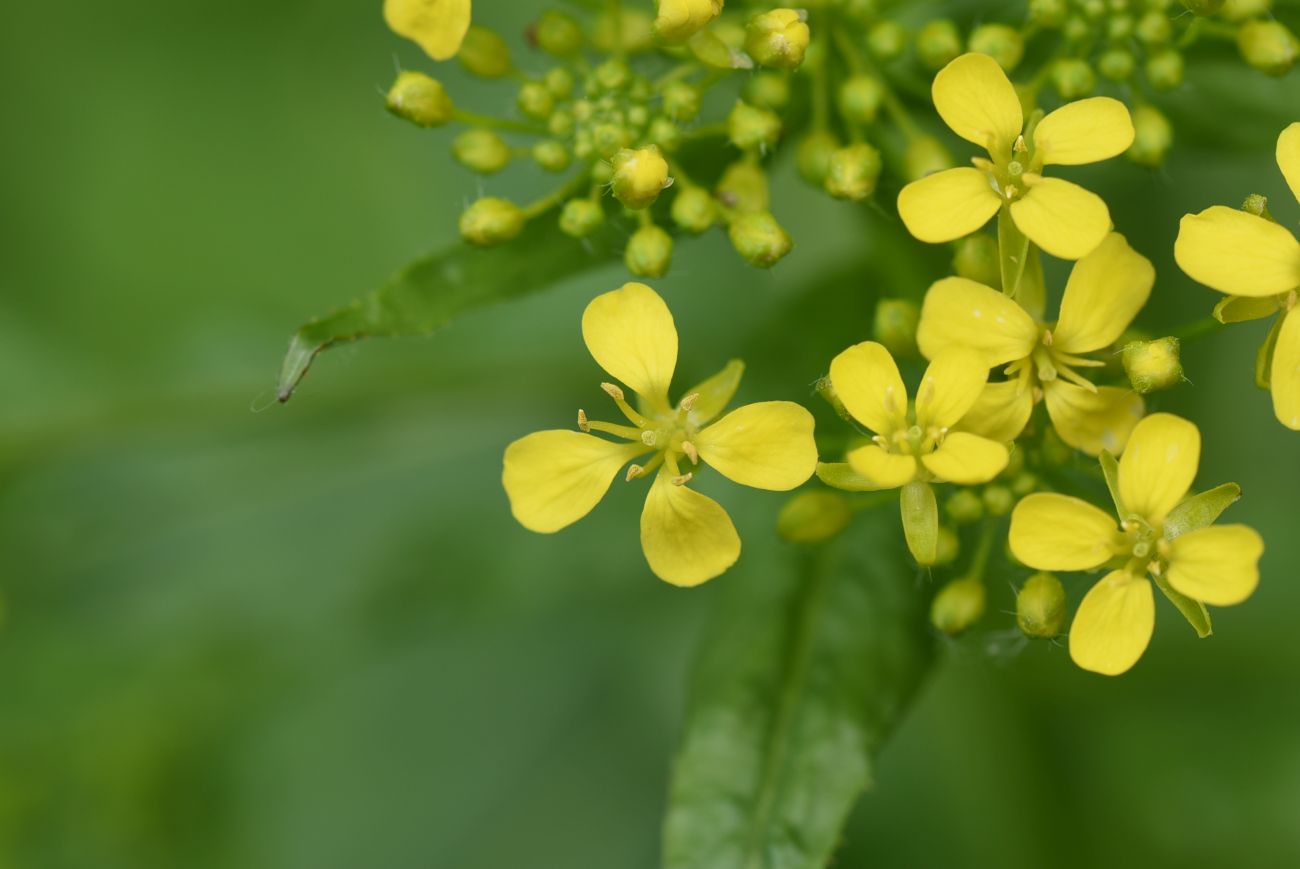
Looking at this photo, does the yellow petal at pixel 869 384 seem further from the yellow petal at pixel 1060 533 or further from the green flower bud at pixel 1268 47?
the green flower bud at pixel 1268 47

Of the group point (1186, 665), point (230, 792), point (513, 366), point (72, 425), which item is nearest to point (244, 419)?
point (72, 425)

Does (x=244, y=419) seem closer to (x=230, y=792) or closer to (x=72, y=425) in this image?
(x=72, y=425)

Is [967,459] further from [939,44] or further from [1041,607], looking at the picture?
[939,44]

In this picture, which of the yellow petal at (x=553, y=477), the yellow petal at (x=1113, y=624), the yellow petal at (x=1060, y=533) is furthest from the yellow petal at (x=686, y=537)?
the yellow petal at (x=1113, y=624)

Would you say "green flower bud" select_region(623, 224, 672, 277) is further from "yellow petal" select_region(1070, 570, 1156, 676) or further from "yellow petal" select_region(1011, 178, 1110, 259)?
"yellow petal" select_region(1070, 570, 1156, 676)

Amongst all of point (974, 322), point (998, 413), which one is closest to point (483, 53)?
point (974, 322)

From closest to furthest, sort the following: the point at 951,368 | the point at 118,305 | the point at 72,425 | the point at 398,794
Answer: the point at 951,368 → the point at 72,425 → the point at 398,794 → the point at 118,305

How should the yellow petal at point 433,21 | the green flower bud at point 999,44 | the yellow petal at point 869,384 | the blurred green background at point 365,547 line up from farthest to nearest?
1. the blurred green background at point 365,547
2. the green flower bud at point 999,44
3. the yellow petal at point 433,21
4. the yellow petal at point 869,384
